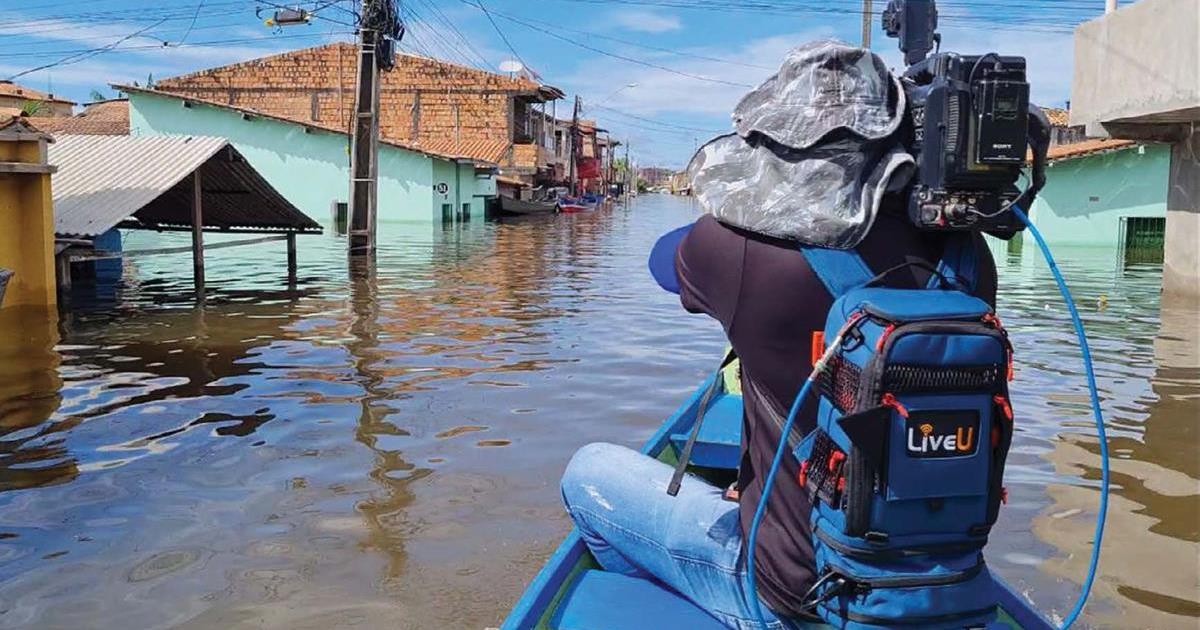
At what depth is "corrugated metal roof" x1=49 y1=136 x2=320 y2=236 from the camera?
12555 mm

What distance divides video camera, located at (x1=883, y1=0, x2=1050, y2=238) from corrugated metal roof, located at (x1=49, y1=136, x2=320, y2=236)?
38.7ft

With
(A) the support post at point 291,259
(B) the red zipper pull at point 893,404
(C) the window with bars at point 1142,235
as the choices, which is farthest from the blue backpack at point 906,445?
Answer: (C) the window with bars at point 1142,235

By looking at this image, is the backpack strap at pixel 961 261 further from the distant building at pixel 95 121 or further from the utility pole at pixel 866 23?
the distant building at pixel 95 121

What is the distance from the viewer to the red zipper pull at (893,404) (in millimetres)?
1983

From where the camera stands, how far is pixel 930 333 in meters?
1.98

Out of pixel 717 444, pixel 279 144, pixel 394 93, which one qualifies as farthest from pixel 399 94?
pixel 717 444

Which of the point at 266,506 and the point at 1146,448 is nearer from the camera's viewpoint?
the point at 266,506

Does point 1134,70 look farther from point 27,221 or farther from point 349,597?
point 27,221

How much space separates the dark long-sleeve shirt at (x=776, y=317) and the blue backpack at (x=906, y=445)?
0.16 feet

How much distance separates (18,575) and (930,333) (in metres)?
4.16

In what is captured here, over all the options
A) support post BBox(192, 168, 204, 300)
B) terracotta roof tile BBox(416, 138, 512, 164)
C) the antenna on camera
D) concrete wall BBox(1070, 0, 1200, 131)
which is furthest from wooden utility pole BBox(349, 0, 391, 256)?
terracotta roof tile BBox(416, 138, 512, 164)

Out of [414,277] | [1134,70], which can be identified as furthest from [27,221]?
[1134,70]

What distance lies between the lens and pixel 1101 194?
88.5 feet

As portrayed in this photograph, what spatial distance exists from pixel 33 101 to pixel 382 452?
153ft
